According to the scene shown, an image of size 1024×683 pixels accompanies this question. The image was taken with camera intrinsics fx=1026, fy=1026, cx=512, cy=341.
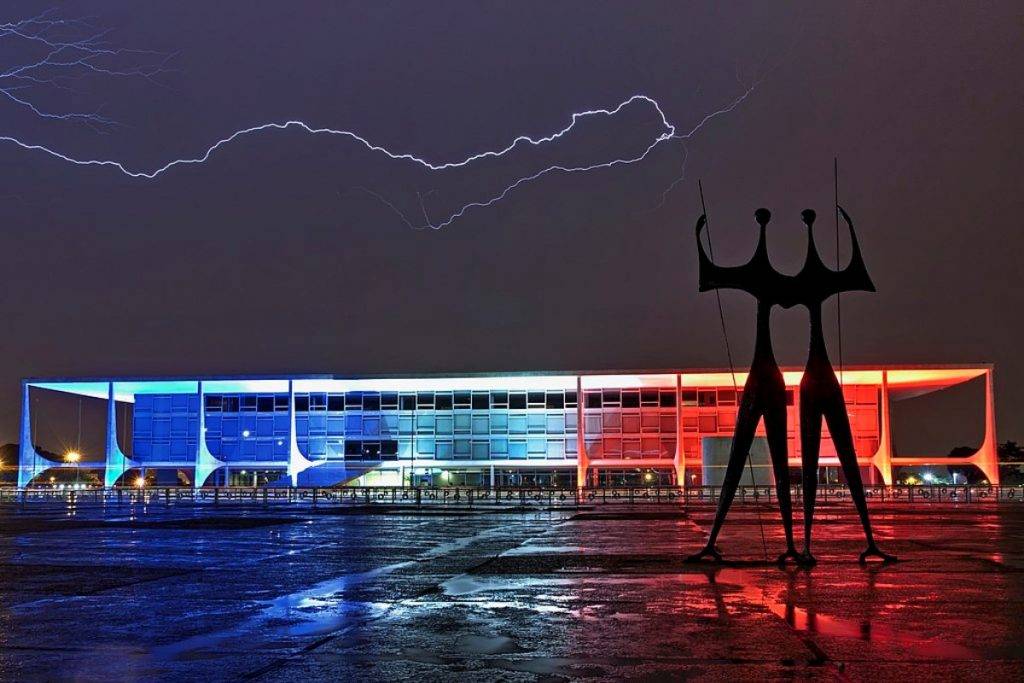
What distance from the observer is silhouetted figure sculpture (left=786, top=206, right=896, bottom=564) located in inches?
602

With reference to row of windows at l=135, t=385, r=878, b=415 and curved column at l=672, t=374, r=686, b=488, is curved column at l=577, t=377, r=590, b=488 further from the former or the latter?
curved column at l=672, t=374, r=686, b=488

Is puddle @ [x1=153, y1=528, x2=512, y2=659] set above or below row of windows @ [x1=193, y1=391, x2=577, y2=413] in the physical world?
below

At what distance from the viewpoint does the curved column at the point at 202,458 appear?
79312mm

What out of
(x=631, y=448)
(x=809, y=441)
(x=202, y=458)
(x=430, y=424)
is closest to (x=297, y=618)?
(x=809, y=441)

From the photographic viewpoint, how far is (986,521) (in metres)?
28.0

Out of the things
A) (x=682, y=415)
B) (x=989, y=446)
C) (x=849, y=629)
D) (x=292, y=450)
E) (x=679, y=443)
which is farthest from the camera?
(x=292, y=450)

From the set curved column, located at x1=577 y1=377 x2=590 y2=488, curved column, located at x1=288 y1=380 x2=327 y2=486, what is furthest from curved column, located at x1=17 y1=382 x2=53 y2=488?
curved column, located at x1=577 y1=377 x2=590 y2=488

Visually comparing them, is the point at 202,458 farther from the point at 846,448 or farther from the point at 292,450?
the point at 846,448

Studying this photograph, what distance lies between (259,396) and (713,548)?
7091cm

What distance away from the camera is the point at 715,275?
15305 millimetres

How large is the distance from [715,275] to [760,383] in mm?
1731

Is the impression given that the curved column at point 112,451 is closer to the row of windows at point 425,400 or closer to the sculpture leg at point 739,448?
the row of windows at point 425,400

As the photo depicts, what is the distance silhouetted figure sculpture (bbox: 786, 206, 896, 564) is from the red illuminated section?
196 feet

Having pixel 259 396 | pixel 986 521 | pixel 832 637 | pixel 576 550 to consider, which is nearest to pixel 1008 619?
pixel 832 637
